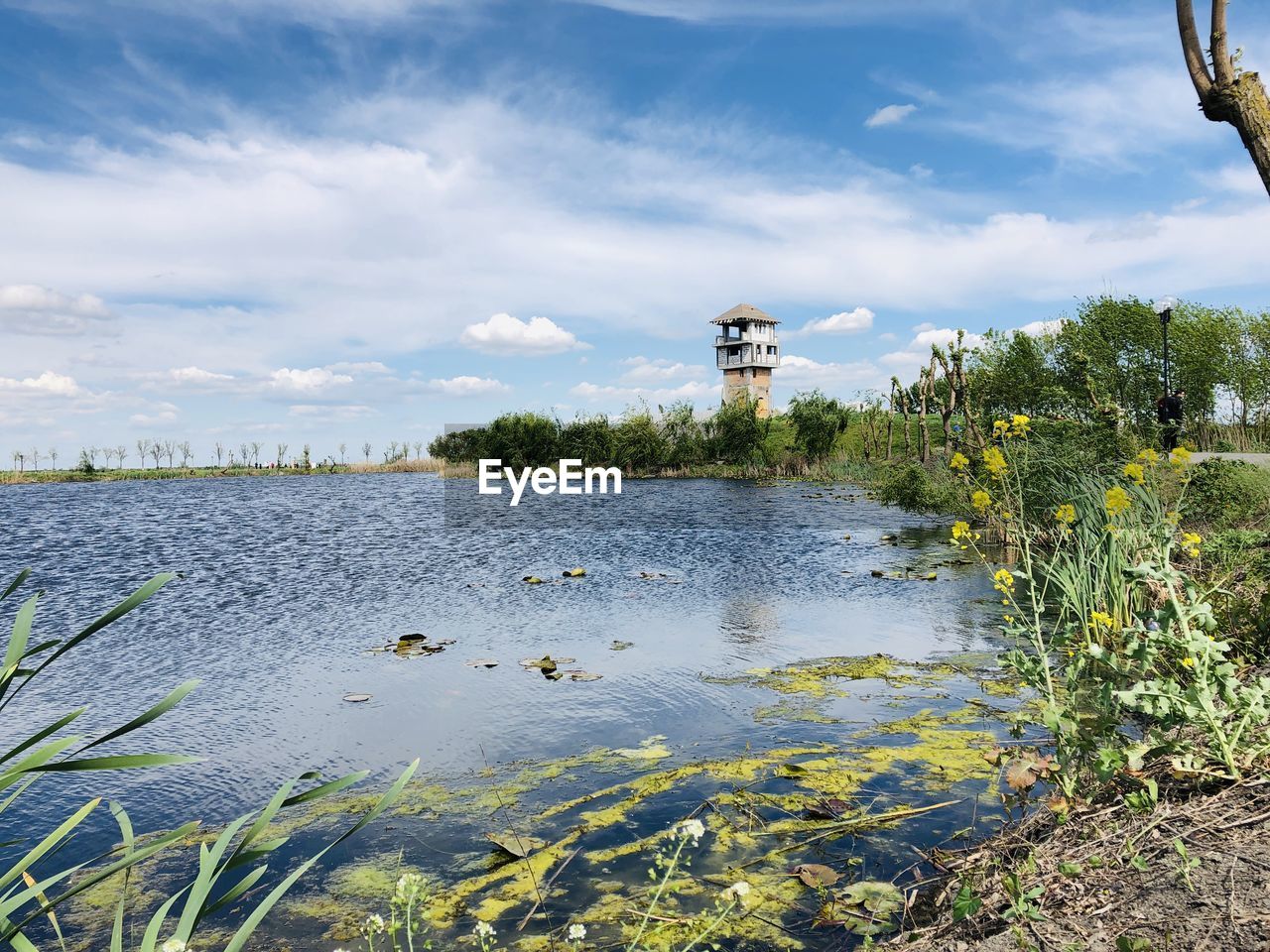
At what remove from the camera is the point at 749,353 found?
62.7 m

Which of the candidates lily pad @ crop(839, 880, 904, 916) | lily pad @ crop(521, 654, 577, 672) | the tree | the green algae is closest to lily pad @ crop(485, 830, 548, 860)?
lily pad @ crop(839, 880, 904, 916)

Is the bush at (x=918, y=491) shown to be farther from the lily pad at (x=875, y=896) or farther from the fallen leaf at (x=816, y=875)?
the lily pad at (x=875, y=896)

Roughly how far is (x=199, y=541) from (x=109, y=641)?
12.5 metres

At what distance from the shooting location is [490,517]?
91.3 ft

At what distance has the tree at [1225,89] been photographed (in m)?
4.86

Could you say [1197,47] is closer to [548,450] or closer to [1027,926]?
[1027,926]

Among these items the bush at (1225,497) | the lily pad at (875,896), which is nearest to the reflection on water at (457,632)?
the lily pad at (875,896)

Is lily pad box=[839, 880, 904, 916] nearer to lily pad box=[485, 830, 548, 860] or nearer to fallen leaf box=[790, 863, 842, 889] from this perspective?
fallen leaf box=[790, 863, 842, 889]

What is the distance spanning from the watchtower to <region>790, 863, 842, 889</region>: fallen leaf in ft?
192

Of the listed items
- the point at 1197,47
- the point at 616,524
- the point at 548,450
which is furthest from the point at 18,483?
the point at 1197,47

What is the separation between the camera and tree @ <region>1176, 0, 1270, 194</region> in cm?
486

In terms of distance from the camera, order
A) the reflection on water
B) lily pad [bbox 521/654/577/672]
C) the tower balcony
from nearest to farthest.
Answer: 1. the reflection on water
2. lily pad [bbox 521/654/577/672]
3. the tower balcony

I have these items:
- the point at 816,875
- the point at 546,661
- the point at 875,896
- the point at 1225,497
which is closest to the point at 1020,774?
the point at 875,896

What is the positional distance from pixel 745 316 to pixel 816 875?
6084cm
